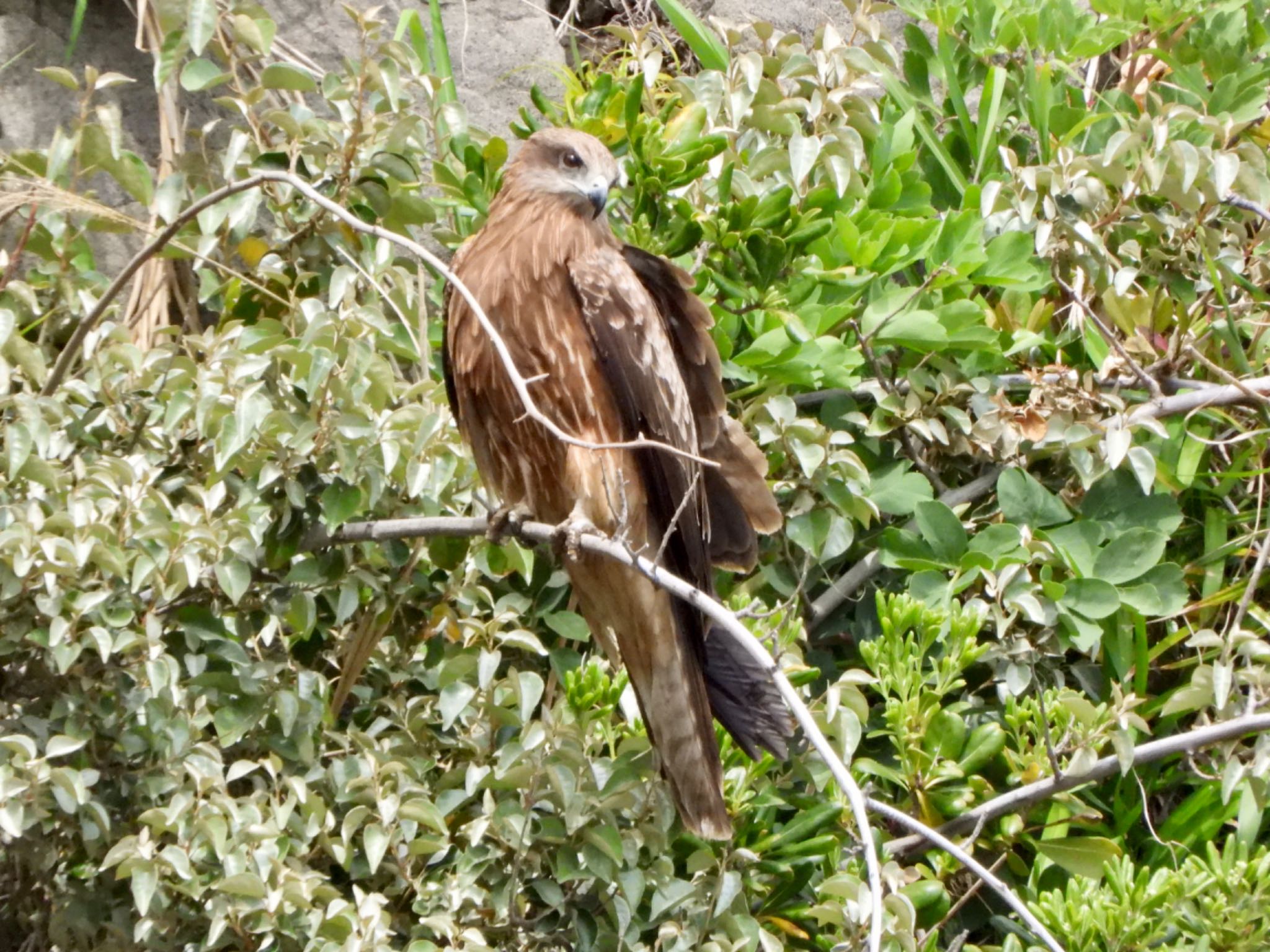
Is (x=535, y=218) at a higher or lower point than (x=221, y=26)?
lower

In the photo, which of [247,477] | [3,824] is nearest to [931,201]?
[247,477]

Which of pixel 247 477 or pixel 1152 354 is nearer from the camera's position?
pixel 247 477

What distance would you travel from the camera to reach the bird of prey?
303 centimetres

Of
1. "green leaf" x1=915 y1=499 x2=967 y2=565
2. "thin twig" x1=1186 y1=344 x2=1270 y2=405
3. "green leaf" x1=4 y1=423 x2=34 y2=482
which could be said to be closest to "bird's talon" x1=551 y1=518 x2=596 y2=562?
"green leaf" x1=915 y1=499 x2=967 y2=565

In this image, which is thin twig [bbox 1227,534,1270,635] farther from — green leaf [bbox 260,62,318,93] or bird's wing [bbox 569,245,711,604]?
green leaf [bbox 260,62,318,93]

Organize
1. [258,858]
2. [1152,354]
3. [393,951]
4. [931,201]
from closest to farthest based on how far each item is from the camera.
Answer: [258,858] → [393,951] → [1152,354] → [931,201]

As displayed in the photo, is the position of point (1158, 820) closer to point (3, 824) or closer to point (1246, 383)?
point (1246, 383)

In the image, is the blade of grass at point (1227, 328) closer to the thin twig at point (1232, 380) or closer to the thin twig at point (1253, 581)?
the thin twig at point (1232, 380)

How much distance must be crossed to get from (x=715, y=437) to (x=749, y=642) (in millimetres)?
1122

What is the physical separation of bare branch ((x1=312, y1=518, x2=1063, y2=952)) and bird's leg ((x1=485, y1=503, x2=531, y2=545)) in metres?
0.02

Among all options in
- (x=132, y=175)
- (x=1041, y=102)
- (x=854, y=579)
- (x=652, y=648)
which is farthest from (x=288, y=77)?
(x=1041, y=102)

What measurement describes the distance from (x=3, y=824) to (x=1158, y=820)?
2469 millimetres

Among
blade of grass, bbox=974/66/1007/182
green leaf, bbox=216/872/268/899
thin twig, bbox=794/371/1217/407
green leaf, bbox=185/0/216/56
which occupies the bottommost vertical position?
green leaf, bbox=216/872/268/899

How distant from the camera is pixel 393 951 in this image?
2588mm
